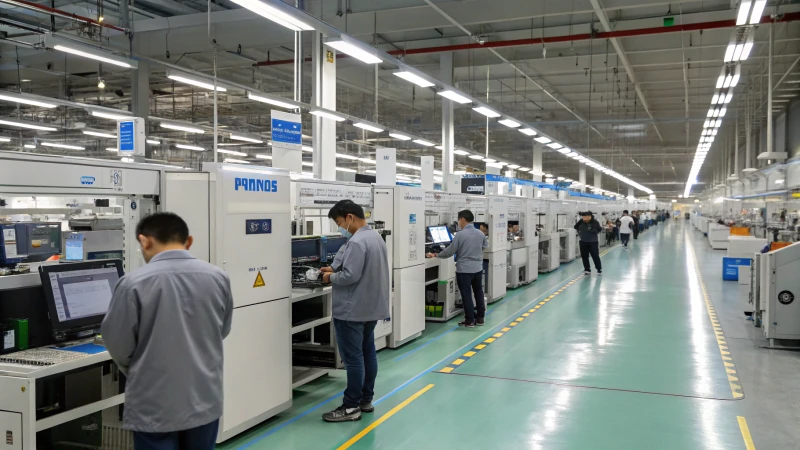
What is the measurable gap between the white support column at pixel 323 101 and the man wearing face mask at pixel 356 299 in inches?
208

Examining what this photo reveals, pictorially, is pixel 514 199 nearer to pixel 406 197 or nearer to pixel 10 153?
pixel 406 197

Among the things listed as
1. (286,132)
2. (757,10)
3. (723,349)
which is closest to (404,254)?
(286,132)

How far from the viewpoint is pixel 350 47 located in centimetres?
650

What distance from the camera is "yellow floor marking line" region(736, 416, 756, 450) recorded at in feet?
13.6

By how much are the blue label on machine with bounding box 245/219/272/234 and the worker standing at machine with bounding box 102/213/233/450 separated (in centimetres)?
182

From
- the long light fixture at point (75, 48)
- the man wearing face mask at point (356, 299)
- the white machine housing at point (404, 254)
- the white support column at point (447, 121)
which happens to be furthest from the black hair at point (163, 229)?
the white support column at point (447, 121)

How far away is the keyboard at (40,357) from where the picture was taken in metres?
2.89

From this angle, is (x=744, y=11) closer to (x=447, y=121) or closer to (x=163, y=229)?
(x=163, y=229)

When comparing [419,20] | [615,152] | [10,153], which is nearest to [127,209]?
[10,153]

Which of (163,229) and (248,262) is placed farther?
(248,262)

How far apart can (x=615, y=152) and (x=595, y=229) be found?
1773cm

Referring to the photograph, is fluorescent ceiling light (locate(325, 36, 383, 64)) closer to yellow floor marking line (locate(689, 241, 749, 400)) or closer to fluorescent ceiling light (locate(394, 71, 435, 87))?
fluorescent ceiling light (locate(394, 71, 435, 87))

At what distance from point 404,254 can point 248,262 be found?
3.06 metres

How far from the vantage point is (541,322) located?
865cm
